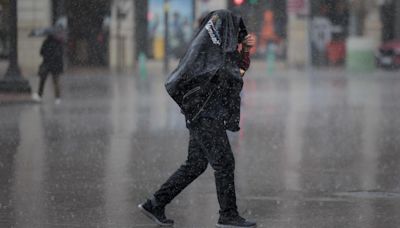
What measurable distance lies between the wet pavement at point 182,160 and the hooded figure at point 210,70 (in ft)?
3.37

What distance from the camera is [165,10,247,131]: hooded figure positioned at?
24.6 feet

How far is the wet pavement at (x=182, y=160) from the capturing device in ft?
28.0

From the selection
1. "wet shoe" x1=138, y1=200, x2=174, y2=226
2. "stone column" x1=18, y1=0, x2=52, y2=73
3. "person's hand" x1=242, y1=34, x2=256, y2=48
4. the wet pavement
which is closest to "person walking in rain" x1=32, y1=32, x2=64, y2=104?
the wet pavement

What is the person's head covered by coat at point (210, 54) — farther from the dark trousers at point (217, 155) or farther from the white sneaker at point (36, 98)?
the white sneaker at point (36, 98)

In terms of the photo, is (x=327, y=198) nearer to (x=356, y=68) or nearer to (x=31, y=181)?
(x=31, y=181)

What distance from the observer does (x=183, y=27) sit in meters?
49.0

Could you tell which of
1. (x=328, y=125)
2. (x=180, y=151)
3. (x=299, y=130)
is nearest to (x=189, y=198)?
(x=180, y=151)

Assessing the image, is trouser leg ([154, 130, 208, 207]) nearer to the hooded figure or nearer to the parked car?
the hooded figure

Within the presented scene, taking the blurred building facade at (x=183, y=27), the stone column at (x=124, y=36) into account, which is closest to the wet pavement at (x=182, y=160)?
the blurred building facade at (x=183, y=27)

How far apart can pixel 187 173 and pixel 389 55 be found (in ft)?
128

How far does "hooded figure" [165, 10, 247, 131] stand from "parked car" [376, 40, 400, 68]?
38.5 m

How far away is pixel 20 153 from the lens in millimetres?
13164

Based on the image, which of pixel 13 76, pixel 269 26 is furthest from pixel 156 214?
pixel 269 26

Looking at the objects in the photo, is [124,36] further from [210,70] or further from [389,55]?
[210,70]
